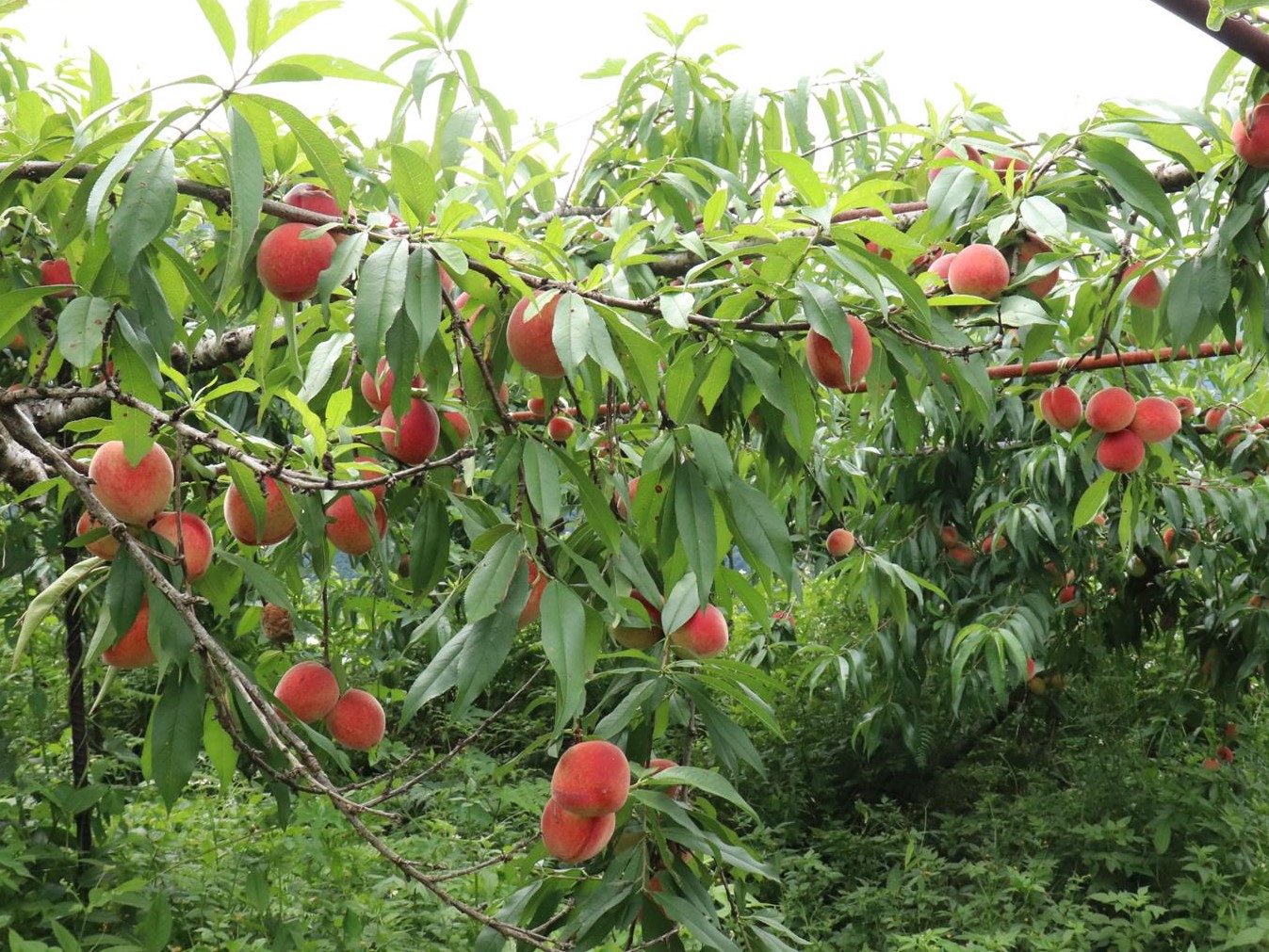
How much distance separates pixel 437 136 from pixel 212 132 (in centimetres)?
69

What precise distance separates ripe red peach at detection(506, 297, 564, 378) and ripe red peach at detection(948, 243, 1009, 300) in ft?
1.62

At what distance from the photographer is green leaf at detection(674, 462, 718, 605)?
3.23ft

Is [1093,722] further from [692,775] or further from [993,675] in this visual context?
[692,775]

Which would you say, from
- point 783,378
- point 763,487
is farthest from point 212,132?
point 763,487

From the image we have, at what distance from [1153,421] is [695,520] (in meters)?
1.03

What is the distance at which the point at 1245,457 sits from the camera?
294 cm

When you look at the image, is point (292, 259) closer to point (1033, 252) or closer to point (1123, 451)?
point (1033, 252)

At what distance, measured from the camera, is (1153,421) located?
171 centimetres

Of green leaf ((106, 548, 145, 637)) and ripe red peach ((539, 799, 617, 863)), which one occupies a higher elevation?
green leaf ((106, 548, 145, 637))

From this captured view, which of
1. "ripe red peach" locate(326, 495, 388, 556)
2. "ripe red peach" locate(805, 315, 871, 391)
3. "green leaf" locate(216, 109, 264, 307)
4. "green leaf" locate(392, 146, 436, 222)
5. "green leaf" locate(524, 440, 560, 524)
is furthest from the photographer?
"ripe red peach" locate(326, 495, 388, 556)

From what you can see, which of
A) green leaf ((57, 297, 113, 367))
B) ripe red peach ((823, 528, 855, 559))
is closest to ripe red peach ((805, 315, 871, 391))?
green leaf ((57, 297, 113, 367))

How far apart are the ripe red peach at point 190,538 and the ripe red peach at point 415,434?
0.66 feet

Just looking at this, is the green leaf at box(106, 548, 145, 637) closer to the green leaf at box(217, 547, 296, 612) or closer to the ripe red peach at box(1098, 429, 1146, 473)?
the green leaf at box(217, 547, 296, 612)

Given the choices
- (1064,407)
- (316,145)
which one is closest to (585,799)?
(316,145)
